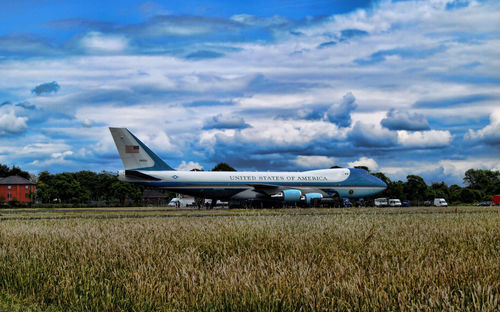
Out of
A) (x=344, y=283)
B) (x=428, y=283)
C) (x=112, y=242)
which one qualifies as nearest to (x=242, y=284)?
(x=344, y=283)

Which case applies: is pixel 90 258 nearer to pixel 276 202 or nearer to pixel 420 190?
pixel 276 202

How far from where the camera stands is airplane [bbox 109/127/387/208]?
45812 mm

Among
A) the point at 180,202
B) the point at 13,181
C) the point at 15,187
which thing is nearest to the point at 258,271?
the point at 180,202

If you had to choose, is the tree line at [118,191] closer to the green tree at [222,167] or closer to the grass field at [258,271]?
the green tree at [222,167]

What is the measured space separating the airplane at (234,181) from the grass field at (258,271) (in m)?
31.7

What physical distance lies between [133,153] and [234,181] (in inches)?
426

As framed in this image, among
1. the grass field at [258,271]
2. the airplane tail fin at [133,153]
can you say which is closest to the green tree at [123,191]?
the airplane tail fin at [133,153]

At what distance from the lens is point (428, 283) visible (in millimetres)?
6926

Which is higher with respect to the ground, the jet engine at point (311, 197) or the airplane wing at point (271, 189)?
the airplane wing at point (271, 189)

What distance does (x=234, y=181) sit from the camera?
47531mm

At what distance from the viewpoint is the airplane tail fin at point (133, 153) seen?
47438 mm

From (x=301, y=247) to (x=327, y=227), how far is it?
3.47 meters

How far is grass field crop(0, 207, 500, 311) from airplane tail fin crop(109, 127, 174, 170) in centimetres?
3355

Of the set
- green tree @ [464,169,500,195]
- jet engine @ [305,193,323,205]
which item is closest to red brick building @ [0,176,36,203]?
jet engine @ [305,193,323,205]
